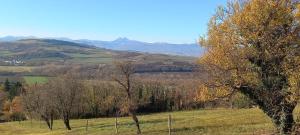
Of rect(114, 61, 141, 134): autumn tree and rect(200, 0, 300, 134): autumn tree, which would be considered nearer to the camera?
rect(200, 0, 300, 134): autumn tree

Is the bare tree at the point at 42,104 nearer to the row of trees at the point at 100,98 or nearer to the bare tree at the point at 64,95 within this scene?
the row of trees at the point at 100,98

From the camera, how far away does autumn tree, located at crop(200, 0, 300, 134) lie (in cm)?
3566

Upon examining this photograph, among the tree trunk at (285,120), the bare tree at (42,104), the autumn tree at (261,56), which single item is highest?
the autumn tree at (261,56)

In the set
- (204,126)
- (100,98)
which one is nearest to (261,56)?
(204,126)

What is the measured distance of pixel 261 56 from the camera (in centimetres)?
3659

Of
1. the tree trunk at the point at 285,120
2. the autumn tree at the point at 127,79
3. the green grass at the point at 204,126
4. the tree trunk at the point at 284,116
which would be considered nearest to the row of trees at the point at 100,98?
the autumn tree at the point at 127,79

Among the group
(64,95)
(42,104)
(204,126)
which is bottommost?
(42,104)

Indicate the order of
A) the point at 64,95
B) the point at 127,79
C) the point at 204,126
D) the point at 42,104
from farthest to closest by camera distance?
the point at 42,104 → the point at 64,95 → the point at 204,126 → the point at 127,79

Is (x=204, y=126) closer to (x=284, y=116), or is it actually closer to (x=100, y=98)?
(x=284, y=116)

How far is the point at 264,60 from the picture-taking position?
120ft

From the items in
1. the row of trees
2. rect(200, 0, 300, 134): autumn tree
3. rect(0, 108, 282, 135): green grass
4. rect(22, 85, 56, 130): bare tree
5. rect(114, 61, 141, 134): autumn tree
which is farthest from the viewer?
rect(22, 85, 56, 130): bare tree

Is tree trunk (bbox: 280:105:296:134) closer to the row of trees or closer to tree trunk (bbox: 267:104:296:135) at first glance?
tree trunk (bbox: 267:104:296:135)

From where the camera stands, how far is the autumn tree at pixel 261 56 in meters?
35.7

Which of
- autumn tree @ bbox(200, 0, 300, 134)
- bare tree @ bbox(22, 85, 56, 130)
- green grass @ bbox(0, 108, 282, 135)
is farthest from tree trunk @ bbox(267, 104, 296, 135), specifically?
bare tree @ bbox(22, 85, 56, 130)
